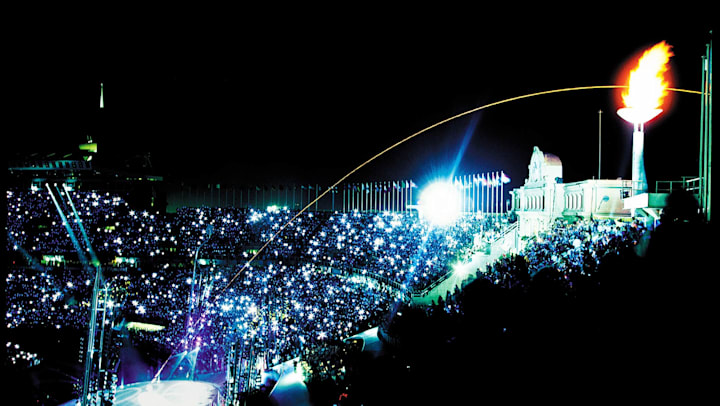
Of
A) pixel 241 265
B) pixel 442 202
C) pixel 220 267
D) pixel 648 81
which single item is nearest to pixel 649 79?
pixel 648 81

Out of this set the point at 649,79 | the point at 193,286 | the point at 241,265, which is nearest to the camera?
the point at 649,79

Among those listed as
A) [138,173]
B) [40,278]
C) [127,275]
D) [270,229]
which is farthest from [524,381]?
[138,173]

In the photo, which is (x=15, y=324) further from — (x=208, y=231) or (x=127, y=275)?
(x=208, y=231)

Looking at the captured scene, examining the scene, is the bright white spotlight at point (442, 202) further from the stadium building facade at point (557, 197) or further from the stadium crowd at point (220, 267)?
the stadium building facade at point (557, 197)

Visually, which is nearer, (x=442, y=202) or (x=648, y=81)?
(x=648, y=81)

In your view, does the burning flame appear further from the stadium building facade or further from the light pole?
the light pole

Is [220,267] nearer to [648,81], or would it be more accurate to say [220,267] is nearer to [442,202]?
[442,202]

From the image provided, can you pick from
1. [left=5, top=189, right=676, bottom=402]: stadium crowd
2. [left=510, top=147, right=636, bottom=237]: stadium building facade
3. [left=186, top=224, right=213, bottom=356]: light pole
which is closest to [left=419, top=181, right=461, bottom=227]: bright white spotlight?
[left=5, top=189, right=676, bottom=402]: stadium crowd
